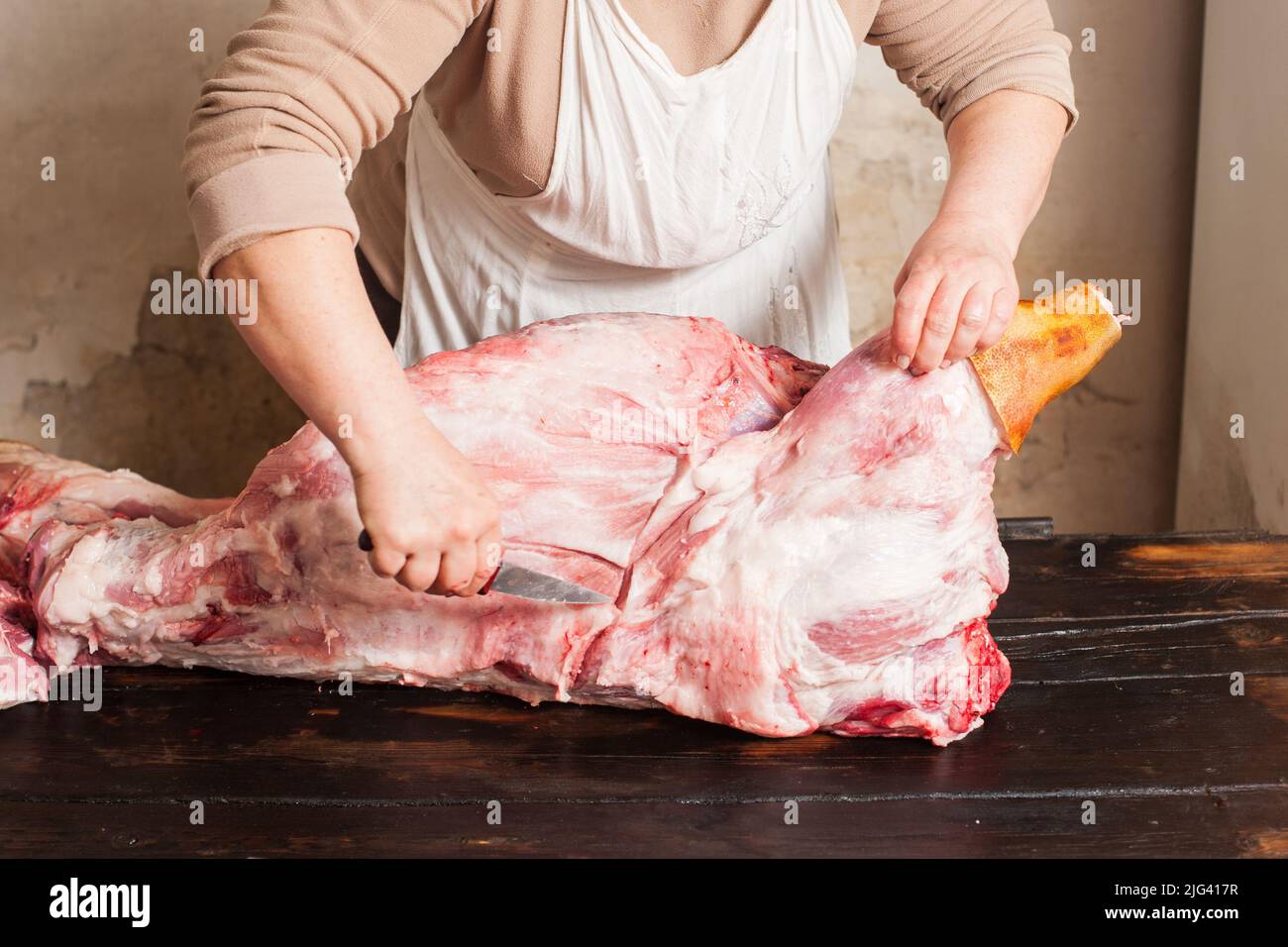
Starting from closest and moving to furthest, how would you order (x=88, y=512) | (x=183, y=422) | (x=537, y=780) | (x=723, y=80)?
(x=537, y=780), (x=723, y=80), (x=88, y=512), (x=183, y=422)

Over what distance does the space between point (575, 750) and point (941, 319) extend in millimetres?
696

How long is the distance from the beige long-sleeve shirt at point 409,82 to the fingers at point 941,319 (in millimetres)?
494

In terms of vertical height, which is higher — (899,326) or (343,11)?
(343,11)

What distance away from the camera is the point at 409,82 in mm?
1492

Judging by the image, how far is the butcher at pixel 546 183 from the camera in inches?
53.7

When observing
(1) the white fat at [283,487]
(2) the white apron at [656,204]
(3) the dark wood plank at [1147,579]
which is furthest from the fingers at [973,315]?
(1) the white fat at [283,487]

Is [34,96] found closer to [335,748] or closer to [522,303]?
[522,303]

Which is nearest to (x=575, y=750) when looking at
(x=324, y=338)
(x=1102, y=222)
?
(x=324, y=338)

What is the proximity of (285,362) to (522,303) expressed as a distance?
0.72 meters

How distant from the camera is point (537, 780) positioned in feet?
4.99

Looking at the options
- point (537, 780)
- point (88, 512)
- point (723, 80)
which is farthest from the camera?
point (88, 512)

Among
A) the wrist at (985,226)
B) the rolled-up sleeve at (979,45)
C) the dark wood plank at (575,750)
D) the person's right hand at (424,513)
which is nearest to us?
the person's right hand at (424,513)

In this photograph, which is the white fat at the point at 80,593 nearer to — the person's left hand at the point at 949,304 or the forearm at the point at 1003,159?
the person's left hand at the point at 949,304

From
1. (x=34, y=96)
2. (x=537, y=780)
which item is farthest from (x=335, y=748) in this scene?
(x=34, y=96)
